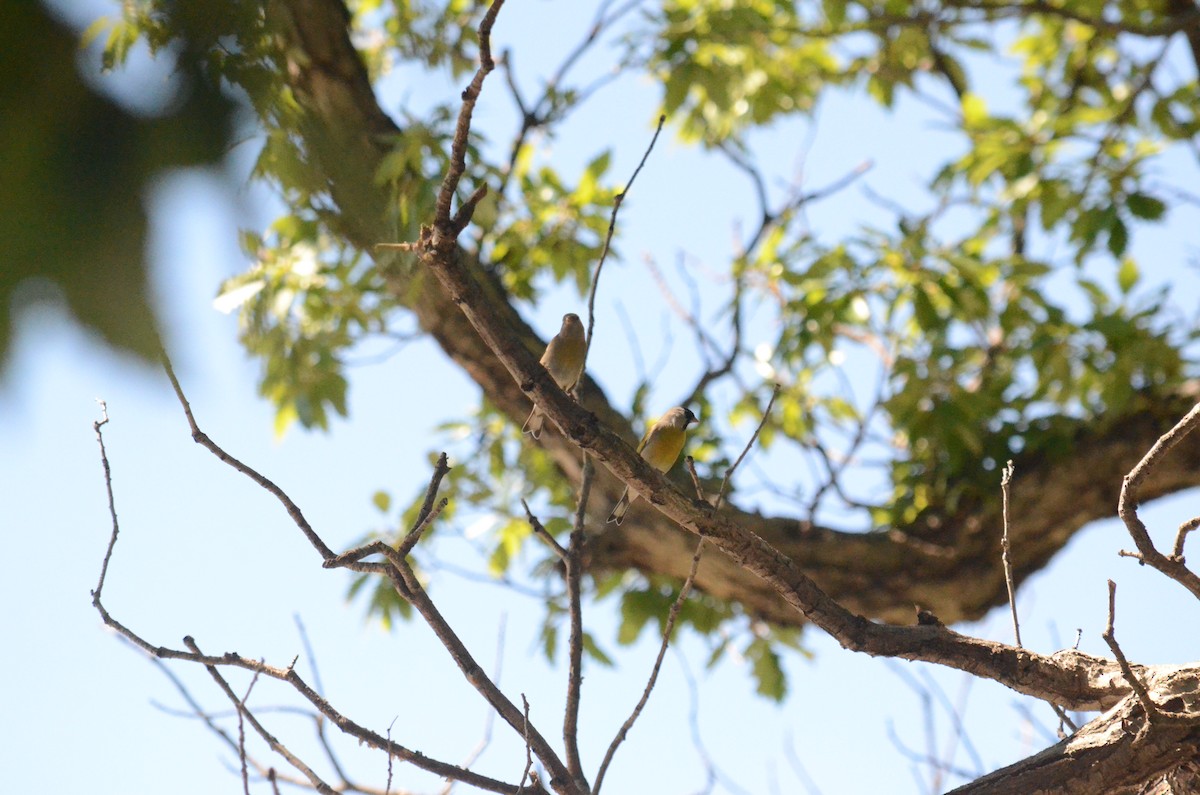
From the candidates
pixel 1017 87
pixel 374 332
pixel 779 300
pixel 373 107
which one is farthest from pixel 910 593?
pixel 1017 87

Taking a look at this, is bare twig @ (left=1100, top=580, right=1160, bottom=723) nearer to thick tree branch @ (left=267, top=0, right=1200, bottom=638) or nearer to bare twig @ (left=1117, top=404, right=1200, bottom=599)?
bare twig @ (left=1117, top=404, right=1200, bottom=599)

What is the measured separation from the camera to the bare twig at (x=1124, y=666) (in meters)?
2.27

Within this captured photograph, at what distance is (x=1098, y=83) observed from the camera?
7.98m

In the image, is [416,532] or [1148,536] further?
[1148,536]

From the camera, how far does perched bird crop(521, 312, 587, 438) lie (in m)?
5.23

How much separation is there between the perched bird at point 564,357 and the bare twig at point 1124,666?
314cm

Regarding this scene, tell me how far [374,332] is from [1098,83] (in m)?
5.94

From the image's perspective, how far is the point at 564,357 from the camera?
5320mm

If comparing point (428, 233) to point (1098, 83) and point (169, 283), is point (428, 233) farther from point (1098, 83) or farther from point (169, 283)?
point (1098, 83)

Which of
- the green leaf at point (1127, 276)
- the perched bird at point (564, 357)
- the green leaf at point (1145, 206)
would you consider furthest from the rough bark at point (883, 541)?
the green leaf at point (1145, 206)

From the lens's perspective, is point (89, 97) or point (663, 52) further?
point (663, 52)

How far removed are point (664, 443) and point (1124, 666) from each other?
301 cm

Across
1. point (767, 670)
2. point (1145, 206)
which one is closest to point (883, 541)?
point (767, 670)

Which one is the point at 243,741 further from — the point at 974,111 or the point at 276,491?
the point at 974,111
